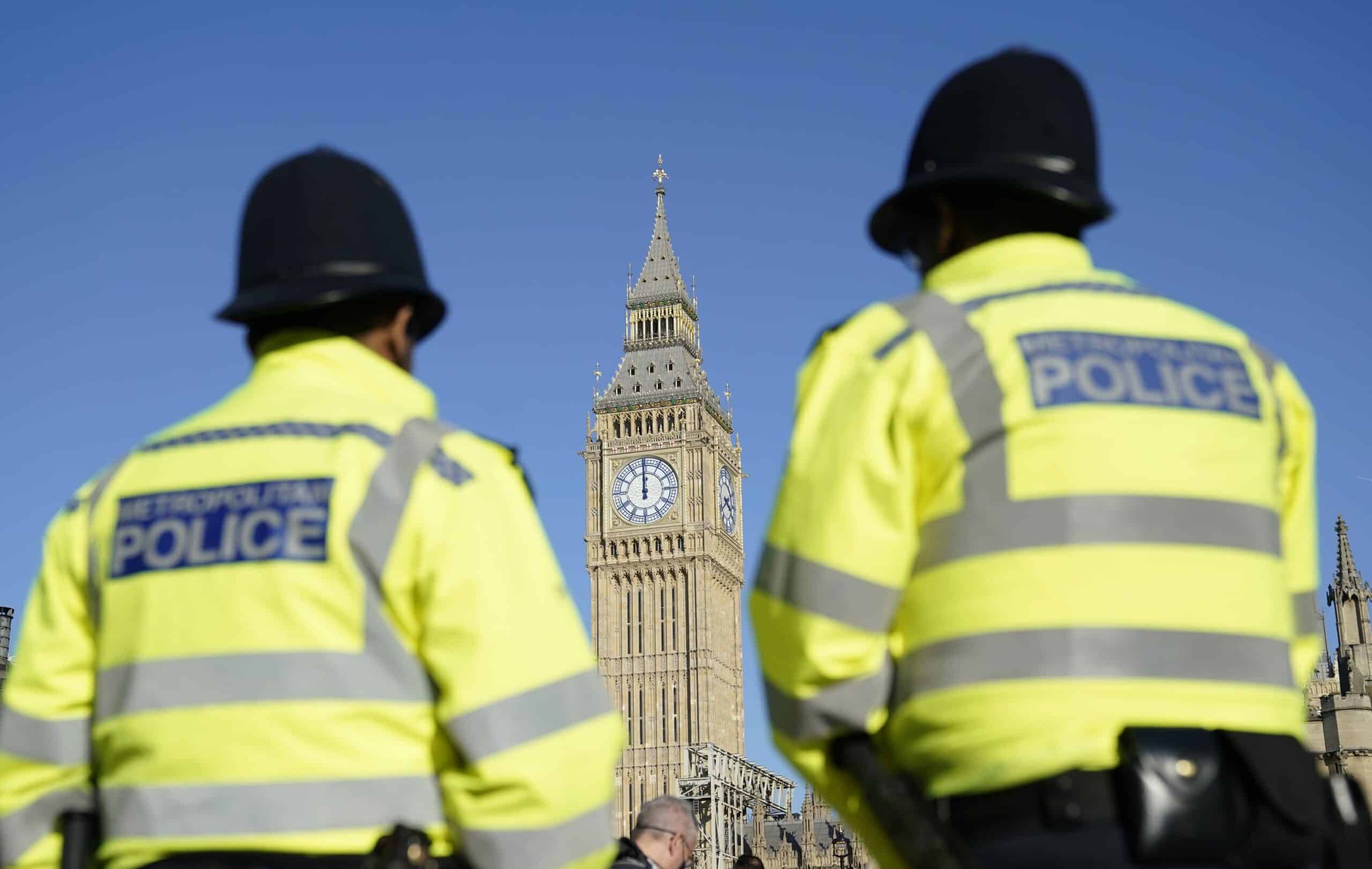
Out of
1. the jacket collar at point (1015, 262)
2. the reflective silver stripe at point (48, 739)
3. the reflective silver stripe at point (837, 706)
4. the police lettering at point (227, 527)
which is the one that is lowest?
the reflective silver stripe at point (837, 706)

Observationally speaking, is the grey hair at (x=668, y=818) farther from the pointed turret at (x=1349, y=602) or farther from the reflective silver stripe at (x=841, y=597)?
the pointed turret at (x=1349, y=602)

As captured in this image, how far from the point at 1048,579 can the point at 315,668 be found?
49.2 inches

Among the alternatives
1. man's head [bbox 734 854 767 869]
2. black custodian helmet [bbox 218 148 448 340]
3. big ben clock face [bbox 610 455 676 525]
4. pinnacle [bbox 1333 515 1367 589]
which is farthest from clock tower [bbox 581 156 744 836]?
black custodian helmet [bbox 218 148 448 340]

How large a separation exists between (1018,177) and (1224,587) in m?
0.86

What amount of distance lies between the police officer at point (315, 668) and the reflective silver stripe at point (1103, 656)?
637 millimetres

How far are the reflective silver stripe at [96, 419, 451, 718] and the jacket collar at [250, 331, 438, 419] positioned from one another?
0.26m

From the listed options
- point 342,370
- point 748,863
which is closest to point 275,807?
point 342,370

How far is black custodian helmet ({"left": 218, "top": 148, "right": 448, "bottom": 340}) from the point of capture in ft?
11.0

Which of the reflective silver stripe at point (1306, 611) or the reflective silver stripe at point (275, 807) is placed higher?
the reflective silver stripe at point (1306, 611)

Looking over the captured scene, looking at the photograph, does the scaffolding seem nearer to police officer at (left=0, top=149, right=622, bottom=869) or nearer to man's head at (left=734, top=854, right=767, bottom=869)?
man's head at (left=734, top=854, right=767, bottom=869)

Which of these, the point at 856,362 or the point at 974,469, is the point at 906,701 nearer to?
the point at 974,469

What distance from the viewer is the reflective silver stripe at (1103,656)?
2766mm

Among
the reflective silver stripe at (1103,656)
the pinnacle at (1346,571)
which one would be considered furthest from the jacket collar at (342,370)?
the pinnacle at (1346,571)

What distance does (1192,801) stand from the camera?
2.62m
